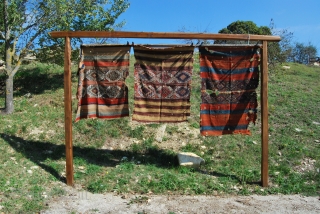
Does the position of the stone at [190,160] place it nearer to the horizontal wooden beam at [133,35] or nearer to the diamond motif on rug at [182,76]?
the diamond motif on rug at [182,76]

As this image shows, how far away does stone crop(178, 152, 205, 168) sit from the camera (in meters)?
5.98

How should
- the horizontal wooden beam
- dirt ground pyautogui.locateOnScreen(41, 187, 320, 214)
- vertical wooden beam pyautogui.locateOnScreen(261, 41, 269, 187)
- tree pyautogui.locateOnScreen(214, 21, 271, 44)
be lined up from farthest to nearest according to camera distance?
tree pyautogui.locateOnScreen(214, 21, 271, 44), vertical wooden beam pyautogui.locateOnScreen(261, 41, 269, 187), the horizontal wooden beam, dirt ground pyautogui.locateOnScreen(41, 187, 320, 214)

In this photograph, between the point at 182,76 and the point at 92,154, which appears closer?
the point at 182,76

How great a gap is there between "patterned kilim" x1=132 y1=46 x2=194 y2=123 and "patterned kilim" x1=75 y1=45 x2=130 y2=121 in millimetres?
242

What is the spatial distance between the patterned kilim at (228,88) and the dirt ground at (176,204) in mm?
1239

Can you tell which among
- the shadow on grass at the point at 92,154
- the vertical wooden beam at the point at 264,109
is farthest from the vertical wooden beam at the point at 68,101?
the vertical wooden beam at the point at 264,109

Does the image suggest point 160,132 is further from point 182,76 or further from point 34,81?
point 34,81

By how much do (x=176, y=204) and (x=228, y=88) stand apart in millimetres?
2181

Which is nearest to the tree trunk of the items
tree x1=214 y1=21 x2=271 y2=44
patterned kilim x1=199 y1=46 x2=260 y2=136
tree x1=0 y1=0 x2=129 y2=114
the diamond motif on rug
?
tree x1=0 y1=0 x2=129 y2=114

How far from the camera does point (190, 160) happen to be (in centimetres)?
602

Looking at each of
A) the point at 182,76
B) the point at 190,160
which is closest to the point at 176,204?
the point at 190,160

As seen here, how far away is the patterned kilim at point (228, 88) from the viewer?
549cm

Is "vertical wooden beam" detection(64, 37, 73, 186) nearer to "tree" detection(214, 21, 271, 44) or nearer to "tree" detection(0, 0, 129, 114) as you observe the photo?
"tree" detection(0, 0, 129, 114)

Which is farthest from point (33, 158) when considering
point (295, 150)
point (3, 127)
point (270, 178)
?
point (295, 150)
